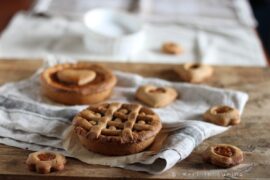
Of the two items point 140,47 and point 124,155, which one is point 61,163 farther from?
point 140,47

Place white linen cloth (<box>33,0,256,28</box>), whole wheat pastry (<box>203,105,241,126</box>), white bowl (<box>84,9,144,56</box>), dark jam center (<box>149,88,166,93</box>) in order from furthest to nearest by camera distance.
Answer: white linen cloth (<box>33,0,256,28</box>) < white bowl (<box>84,9,144,56</box>) < dark jam center (<box>149,88,166,93</box>) < whole wheat pastry (<box>203,105,241,126</box>)

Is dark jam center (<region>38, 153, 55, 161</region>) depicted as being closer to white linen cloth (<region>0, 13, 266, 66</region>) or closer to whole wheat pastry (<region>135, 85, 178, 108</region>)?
whole wheat pastry (<region>135, 85, 178, 108</region>)

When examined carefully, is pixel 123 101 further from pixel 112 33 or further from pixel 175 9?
pixel 175 9

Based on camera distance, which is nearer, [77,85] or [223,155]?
[223,155]

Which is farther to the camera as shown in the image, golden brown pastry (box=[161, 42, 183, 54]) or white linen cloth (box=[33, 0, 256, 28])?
white linen cloth (box=[33, 0, 256, 28])

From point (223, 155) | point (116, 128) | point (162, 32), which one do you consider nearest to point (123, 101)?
point (116, 128)

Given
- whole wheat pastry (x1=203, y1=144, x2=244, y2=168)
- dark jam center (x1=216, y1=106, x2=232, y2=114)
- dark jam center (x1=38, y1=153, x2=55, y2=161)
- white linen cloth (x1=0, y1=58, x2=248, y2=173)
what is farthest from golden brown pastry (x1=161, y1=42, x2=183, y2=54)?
dark jam center (x1=38, y1=153, x2=55, y2=161)

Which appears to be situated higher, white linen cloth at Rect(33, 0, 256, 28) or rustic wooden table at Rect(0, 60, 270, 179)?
rustic wooden table at Rect(0, 60, 270, 179)

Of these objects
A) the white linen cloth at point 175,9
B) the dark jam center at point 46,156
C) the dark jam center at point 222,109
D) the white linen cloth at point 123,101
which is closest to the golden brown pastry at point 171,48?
the white linen cloth at point 175,9
